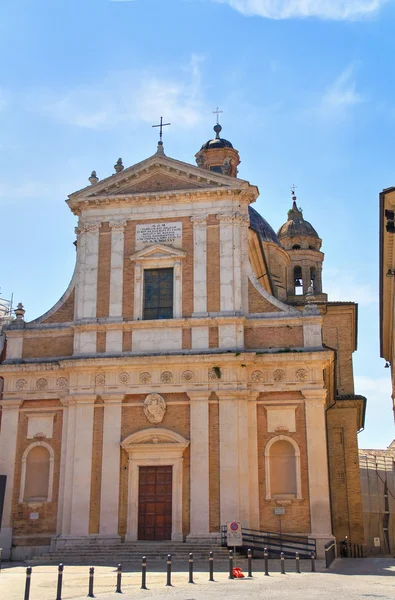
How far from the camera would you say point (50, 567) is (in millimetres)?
21516

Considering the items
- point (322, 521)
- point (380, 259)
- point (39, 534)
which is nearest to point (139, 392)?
point (39, 534)

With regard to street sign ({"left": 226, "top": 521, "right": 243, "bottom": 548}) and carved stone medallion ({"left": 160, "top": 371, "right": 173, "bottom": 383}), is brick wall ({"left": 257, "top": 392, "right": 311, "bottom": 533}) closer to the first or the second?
carved stone medallion ({"left": 160, "top": 371, "right": 173, "bottom": 383})

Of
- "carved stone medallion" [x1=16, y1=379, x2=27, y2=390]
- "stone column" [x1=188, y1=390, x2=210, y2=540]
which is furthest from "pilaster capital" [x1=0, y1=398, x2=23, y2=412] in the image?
"stone column" [x1=188, y1=390, x2=210, y2=540]

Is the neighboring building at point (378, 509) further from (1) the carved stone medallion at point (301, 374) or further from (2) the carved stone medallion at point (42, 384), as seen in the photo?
(2) the carved stone medallion at point (42, 384)

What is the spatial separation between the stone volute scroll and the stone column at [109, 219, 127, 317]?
3.38 m

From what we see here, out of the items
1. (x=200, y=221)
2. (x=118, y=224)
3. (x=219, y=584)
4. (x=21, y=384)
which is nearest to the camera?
(x=219, y=584)

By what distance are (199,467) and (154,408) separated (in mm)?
2484

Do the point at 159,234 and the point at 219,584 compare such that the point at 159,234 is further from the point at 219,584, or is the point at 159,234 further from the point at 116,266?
the point at 219,584

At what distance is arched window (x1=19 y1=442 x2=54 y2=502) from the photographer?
84.4ft

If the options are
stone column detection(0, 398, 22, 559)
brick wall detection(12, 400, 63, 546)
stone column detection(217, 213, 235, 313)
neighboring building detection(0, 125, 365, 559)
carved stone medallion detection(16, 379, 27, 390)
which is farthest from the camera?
carved stone medallion detection(16, 379, 27, 390)

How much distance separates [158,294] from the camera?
89.4 feet

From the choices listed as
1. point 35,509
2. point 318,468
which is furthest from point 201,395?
point 35,509

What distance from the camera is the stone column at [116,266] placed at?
27.1m

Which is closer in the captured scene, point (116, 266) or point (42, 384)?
point (42, 384)
